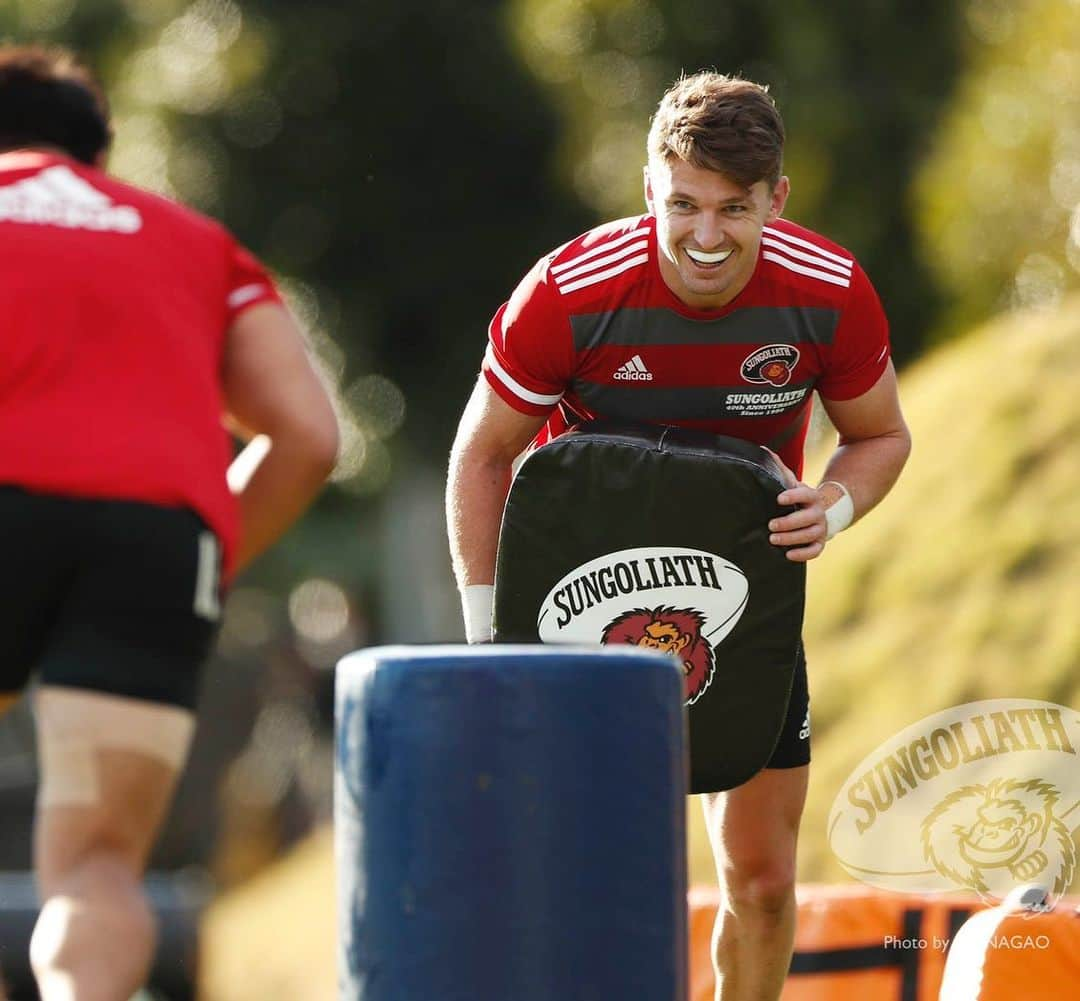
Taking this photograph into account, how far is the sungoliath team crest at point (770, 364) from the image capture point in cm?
466

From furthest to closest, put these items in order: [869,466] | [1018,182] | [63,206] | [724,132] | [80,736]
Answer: [1018,182] < [869,466] < [724,132] < [63,206] < [80,736]

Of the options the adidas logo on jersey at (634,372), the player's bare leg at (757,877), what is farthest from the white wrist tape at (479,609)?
the player's bare leg at (757,877)

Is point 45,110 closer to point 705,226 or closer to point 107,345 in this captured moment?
point 107,345

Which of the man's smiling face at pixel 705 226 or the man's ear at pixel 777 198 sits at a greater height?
the man's ear at pixel 777 198

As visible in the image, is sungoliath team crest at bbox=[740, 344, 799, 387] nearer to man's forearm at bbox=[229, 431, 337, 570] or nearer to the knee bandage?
man's forearm at bbox=[229, 431, 337, 570]

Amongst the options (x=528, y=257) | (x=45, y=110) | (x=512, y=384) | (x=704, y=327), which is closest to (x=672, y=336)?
(x=704, y=327)

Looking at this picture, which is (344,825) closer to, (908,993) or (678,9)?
(908,993)

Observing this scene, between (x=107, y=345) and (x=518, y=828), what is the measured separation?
3.55 ft

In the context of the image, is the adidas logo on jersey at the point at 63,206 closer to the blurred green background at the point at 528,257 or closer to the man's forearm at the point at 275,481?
the man's forearm at the point at 275,481

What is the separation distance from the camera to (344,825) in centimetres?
384

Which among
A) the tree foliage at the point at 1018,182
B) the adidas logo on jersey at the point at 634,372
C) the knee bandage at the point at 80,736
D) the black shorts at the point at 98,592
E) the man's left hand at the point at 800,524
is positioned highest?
the tree foliage at the point at 1018,182

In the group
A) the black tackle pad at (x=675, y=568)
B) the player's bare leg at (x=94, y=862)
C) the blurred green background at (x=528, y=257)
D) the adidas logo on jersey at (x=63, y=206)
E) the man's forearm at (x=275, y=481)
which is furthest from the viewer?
the blurred green background at (x=528, y=257)

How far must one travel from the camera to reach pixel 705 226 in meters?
4.46

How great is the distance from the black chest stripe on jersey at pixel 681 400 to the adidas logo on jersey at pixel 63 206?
4.41 ft
